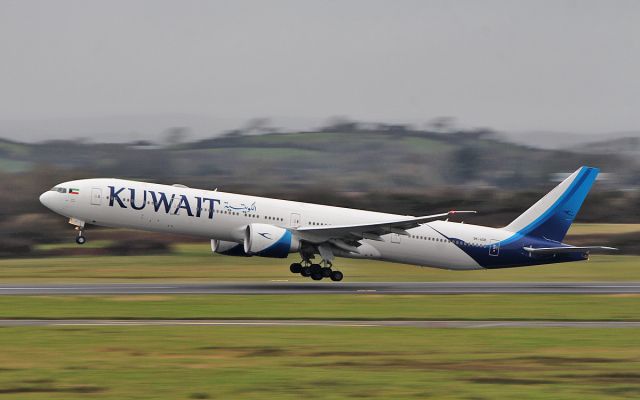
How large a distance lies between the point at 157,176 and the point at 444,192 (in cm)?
3682

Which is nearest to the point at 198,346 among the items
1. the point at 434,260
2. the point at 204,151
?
the point at 434,260

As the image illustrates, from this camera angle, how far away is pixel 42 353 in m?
21.5

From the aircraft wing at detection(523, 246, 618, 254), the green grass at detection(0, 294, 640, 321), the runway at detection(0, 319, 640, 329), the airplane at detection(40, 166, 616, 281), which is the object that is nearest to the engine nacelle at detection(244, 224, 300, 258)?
the airplane at detection(40, 166, 616, 281)

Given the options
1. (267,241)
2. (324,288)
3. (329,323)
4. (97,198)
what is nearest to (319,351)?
(329,323)

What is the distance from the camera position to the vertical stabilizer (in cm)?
4497

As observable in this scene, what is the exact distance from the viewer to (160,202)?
132 feet

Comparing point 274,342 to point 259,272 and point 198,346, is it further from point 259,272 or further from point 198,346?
point 259,272

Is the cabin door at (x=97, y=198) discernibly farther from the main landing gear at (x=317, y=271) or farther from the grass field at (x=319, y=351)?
the main landing gear at (x=317, y=271)

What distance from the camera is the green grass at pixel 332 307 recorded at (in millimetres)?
29891

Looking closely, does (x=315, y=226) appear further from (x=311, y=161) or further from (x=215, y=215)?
(x=311, y=161)

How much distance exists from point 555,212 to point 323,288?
12.4 metres

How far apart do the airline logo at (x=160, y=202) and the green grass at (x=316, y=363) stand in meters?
14.2

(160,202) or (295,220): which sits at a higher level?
(160,202)

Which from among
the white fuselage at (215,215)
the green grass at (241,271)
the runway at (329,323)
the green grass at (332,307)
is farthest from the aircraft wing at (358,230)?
the runway at (329,323)
